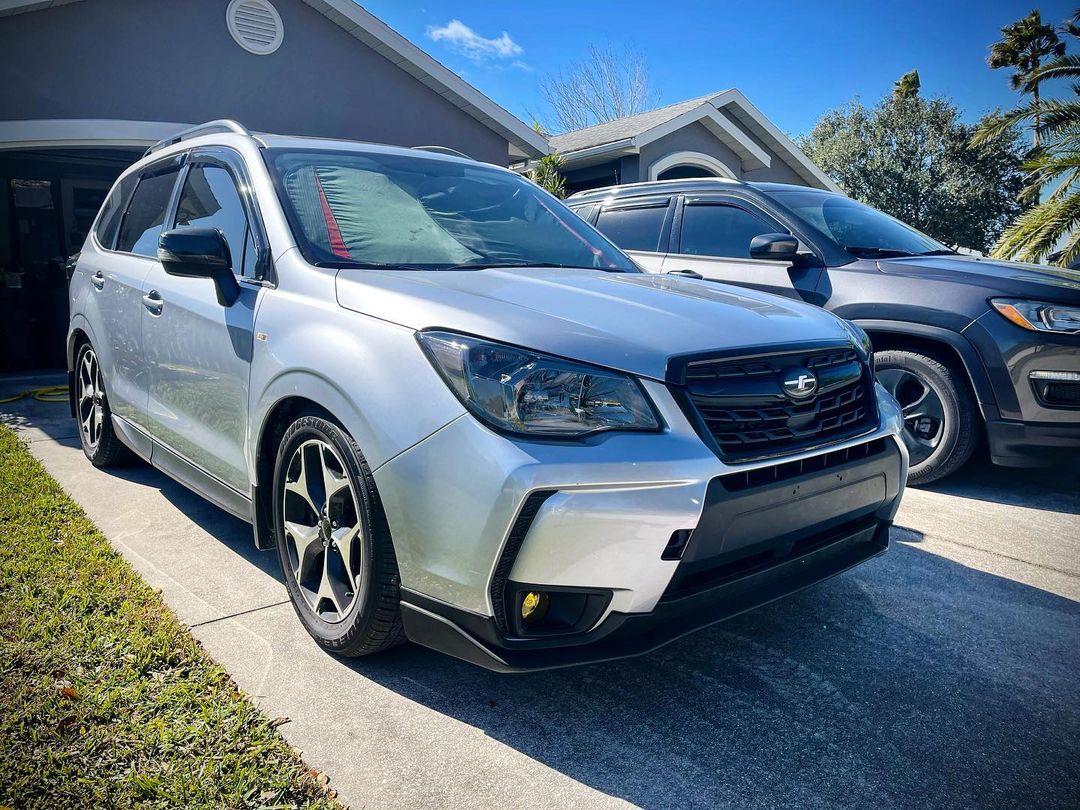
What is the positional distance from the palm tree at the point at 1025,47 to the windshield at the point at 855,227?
3014 centimetres

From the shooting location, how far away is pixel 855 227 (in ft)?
18.1

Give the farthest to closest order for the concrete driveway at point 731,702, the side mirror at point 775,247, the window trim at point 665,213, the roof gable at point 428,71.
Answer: the roof gable at point 428,71
the window trim at point 665,213
the side mirror at point 775,247
the concrete driveway at point 731,702

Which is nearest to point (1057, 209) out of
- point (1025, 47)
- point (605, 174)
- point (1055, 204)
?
point (1055, 204)

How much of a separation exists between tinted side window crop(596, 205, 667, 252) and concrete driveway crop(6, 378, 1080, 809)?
342 centimetres

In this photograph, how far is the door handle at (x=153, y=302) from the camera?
347cm

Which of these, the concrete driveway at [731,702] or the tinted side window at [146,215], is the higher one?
the tinted side window at [146,215]

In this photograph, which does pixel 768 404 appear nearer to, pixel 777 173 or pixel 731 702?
pixel 731 702

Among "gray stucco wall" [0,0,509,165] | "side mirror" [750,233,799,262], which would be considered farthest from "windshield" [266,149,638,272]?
"gray stucco wall" [0,0,509,165]

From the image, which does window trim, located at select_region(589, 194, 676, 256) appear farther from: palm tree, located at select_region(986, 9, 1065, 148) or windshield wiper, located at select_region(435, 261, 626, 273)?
palm tree, located at select_region(986, 9, 1065, 148)

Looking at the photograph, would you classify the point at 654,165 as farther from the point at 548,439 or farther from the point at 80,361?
the point at 548,439

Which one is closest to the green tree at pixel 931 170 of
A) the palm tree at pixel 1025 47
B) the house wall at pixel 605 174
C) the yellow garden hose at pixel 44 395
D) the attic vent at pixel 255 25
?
the palm tree at pixel 1025 47

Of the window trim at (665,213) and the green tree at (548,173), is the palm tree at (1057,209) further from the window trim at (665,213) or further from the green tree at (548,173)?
the window trim at (665,213)

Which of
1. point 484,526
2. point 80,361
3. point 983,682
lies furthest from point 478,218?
point 80,361

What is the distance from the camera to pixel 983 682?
101 inches
